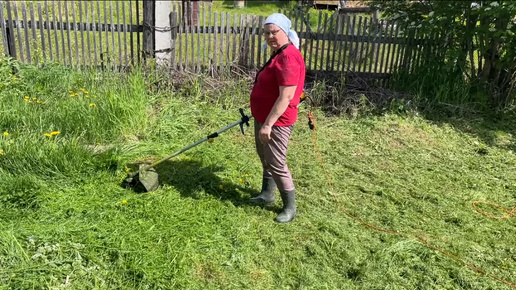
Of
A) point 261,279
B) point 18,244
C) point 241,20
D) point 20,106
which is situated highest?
point 241,20

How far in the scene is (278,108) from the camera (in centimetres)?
318

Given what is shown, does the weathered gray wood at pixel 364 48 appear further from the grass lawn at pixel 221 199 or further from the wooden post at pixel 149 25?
the wooden post at pixel 149 25

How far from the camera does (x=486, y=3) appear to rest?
5945 mm

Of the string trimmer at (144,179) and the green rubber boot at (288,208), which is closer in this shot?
the green rubber boot at (288,208)

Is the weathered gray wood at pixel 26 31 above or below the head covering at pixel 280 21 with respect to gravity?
below

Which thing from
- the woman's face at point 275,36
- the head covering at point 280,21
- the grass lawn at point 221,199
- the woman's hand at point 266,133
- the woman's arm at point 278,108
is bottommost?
the grass lawn at point 221,199

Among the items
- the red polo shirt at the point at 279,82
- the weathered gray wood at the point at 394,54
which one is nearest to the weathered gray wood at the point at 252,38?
the weathered gray wood at the point at 394,54

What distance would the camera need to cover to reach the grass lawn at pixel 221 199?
3.06 m

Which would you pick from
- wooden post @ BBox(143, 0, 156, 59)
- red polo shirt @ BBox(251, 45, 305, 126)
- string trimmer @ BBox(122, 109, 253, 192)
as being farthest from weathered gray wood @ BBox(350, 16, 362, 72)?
red polo shirt @ BBox(251, 45, 305, 126)

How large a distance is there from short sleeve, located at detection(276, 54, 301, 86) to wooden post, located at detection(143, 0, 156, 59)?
396 centimetres

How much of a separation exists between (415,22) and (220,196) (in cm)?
458

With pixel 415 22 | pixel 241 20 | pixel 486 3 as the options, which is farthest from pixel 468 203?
pixel 241 20

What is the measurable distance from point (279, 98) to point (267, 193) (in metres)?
A: 1.08

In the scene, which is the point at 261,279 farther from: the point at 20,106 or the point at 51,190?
the point at 20,106
